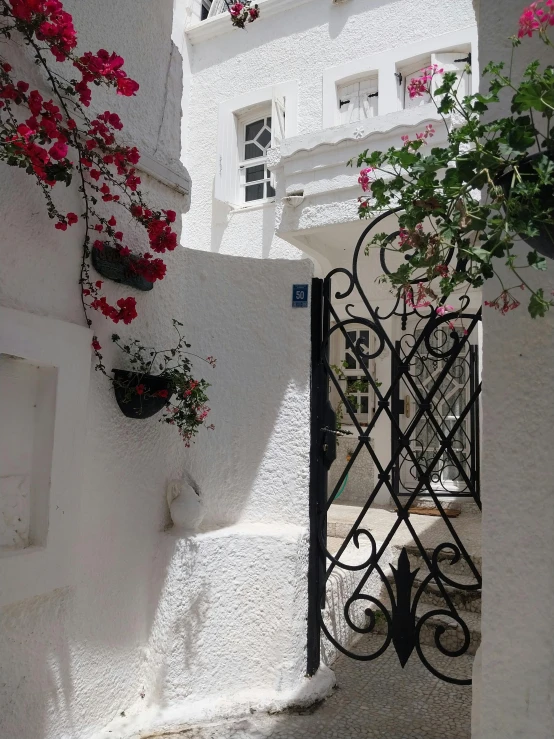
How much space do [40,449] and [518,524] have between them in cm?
184

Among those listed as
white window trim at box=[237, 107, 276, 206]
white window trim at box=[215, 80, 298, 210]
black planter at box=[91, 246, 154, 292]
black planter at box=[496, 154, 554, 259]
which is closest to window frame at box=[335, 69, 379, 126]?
white window trim at box=[215, 80, 298, 210]

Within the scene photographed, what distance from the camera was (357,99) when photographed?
807 cm

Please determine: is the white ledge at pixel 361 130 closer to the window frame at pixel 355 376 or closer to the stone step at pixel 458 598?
the window frame at pixel 355 376

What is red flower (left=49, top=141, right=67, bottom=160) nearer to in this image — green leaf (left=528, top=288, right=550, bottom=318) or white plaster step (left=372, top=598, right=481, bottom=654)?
green leaf (left=528, top=288, right=550, bottom=318)

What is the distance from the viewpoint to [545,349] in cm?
193

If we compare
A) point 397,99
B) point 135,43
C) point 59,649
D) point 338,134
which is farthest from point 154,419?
point 397,99

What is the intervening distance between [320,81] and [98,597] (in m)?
7.56

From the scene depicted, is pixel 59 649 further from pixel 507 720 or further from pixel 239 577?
pixel 507 720

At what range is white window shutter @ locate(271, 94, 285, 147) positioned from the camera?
8.46m

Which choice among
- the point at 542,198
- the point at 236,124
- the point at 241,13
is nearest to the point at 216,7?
the point at 236,124

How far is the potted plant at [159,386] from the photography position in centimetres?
280

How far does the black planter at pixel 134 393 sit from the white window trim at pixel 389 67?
5744mm

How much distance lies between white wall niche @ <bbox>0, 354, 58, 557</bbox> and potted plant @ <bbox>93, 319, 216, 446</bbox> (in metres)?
0.30

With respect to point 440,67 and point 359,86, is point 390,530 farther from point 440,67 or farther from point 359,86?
point 359,86
